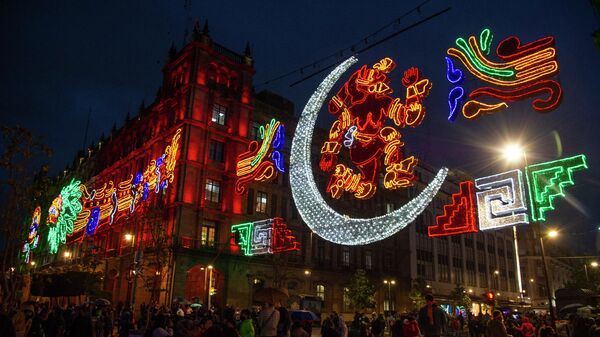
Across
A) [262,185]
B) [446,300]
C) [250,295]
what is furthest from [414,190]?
[250,295]

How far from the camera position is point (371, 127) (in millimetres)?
19875

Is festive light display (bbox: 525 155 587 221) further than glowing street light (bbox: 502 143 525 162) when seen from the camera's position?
No

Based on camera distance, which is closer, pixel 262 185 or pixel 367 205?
pixel 262 185

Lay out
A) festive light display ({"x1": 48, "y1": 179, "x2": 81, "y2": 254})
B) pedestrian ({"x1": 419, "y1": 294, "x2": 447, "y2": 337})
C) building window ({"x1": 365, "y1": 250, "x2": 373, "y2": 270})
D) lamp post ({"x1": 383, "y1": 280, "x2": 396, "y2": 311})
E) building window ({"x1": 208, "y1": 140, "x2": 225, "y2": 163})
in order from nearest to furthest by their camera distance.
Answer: pedestrian ({"x1": 419, "y1": 294, "x2": 447, "y2": 337})
building window ({"x1": 208, "y1": 140, "x2": 225, "y2": 163})
festive light display ({"x1": 48, "y1": 179, "x2": 81, "y2": 254})
building window ({"x1": 365, "y1": 250, "x2": 373, "y2": 270})
lamp post ({"x1": 383, "y1": 280, "x2": 396, "y2": 311})

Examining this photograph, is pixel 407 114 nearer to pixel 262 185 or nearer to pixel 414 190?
pixel 262 185

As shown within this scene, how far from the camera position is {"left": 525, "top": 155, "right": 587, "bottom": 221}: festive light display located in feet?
43.1

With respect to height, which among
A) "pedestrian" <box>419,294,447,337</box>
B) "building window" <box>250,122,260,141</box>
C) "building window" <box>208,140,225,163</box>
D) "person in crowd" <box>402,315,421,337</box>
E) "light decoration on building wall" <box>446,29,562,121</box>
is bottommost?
"person in crowd" <box>402,315,421,337</box>

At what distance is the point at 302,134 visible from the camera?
22.2m

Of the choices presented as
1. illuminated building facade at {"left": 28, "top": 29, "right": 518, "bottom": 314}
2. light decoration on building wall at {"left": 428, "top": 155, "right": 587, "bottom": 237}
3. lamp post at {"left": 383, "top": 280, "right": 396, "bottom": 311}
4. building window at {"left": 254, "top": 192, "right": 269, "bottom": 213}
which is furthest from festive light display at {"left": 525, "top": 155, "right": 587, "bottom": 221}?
lamp post at {"left": 383, "top": 280, "right": 396, "bottom": 311}

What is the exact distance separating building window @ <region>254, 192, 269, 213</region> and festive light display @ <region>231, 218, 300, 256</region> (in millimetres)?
15966

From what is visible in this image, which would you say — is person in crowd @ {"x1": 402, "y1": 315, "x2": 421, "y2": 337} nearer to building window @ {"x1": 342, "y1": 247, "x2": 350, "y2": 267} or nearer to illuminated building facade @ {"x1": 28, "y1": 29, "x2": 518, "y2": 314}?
illuminated building facade @ {"x1": 28, "y1": 29, "x2": 518, "y2": 314}

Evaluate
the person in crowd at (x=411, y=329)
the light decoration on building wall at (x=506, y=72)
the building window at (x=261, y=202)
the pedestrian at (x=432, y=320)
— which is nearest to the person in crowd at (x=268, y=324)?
the pedestrian at (x=432, y=320)

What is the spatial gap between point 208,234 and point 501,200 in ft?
105

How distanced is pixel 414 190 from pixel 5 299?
55.9 meters
